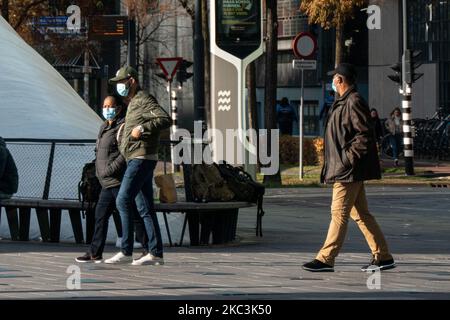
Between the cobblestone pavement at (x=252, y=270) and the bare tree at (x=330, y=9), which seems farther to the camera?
the bare tree at (x=330, y=9)

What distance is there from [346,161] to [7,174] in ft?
11.8

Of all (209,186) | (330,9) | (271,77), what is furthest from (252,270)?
(330,9)

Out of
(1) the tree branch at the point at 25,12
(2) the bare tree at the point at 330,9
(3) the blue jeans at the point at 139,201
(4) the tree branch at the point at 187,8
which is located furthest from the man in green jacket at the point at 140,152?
(4) the tree branch at the point at 187,8

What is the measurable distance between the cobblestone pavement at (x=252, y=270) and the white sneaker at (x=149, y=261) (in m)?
0.08

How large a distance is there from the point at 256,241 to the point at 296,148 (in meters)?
21.9

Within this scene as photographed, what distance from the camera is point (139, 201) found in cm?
1381

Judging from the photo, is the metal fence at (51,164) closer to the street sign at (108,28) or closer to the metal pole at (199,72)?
the metal pole at (199,72)

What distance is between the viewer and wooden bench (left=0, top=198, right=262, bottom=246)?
16141mm

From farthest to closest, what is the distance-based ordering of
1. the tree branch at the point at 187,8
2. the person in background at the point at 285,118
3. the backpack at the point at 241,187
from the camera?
the person in background at the point at 285,118, the tree branch at the point at 187,8, the backpack at the point at 241,187

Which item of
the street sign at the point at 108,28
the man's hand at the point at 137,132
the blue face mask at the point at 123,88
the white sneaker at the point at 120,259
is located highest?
the street sign at the point at 108,28

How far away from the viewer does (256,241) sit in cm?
1714

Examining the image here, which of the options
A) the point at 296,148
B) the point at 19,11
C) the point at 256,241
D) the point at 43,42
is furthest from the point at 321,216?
the point at 43,42

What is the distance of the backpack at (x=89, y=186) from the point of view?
15.7m
